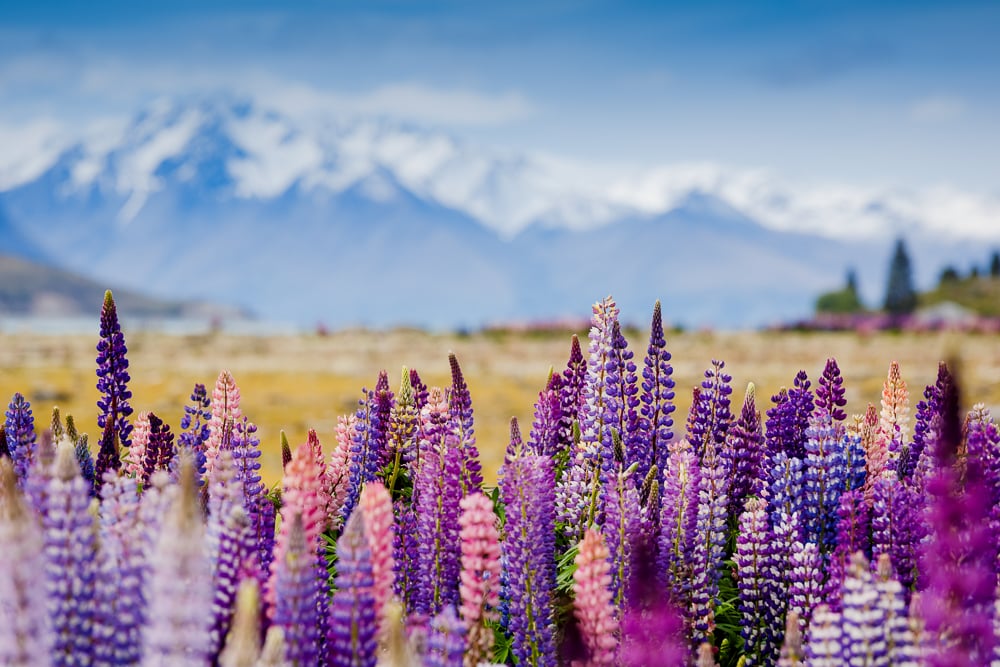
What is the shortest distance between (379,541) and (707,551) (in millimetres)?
1070

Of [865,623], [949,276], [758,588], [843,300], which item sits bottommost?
[758,588]

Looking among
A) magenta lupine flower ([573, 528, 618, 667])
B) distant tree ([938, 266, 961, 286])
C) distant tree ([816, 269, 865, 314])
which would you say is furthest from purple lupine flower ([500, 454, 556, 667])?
distant tree ([938, 266, 961, 286])

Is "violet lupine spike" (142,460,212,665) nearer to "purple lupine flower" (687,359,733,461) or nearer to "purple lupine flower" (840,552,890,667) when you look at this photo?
"purple lupine flower" (840,552,890,667)

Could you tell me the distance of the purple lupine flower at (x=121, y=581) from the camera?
6.14ft

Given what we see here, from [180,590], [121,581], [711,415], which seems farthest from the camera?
[711,415]

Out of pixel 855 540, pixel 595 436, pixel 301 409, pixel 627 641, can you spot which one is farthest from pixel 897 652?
pixel 301 409

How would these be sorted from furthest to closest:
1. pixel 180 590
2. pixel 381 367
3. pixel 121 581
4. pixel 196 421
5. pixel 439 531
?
pixel 381 367, pixel 196 421, pixel 439 531, pixel 121 581, pixel 180 590

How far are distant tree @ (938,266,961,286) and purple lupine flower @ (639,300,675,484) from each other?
527 feet

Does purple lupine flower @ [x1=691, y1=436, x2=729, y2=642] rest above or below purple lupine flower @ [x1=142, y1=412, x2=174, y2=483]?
below

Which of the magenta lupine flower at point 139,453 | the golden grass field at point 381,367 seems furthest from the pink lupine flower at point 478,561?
the golden grass field at point 381,367

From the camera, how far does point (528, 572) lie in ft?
8.25

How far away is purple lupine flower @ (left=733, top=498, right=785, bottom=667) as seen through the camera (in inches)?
106

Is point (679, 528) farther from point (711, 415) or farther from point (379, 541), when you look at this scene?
point (379, 541)

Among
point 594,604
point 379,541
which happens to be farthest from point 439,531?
point 594,604
